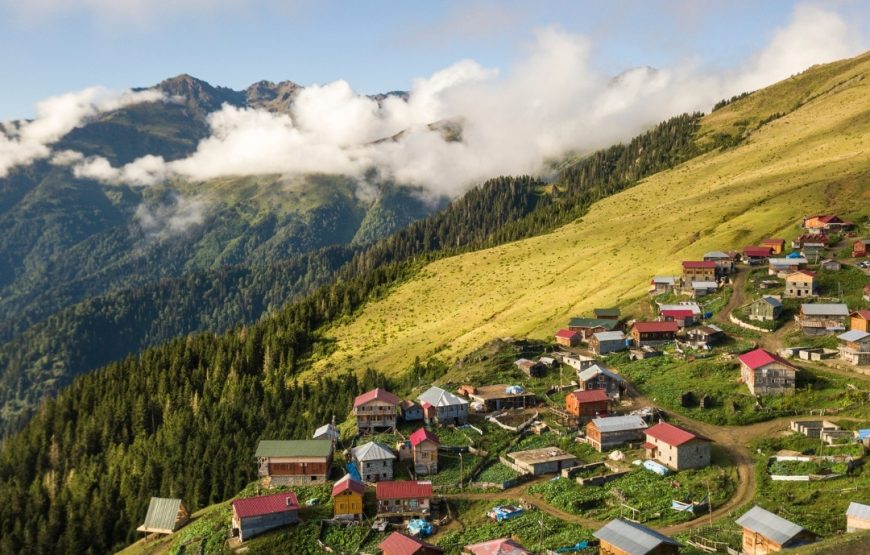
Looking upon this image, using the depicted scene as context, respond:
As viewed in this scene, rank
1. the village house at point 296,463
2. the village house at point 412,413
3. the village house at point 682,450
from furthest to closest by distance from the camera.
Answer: the village house at point 412,413, the village house at point 296,463, the village house at point 682,450

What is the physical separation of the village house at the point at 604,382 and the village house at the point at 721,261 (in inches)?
2088

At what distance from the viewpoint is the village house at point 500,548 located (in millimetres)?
57125

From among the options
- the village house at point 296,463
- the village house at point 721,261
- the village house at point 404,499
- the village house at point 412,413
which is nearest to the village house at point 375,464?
the village house at point 296,463

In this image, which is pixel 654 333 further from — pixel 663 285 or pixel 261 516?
pixel 261 516

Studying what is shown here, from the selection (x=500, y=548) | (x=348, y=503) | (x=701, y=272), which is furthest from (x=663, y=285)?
(x=500, y=548)

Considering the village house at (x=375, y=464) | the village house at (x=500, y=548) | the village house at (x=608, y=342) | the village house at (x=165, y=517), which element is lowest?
the village house at (x=165, y=517)

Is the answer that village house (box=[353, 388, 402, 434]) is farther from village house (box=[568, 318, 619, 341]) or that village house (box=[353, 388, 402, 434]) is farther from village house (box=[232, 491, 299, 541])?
village house (box=[568, 318, 619, 341])

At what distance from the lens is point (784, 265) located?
13350 cm

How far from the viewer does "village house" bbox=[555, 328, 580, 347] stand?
123562 millimetres

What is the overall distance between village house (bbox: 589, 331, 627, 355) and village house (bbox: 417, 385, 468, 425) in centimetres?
3028

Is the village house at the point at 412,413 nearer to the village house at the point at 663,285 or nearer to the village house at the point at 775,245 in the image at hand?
the village house at the point at 663,285

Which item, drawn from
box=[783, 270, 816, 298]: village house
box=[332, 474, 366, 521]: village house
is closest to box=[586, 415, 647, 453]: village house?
box=[332, 474, 366, 521]: village house

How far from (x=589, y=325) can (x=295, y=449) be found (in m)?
60.8

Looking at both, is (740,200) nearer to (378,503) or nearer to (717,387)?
(717,387)
